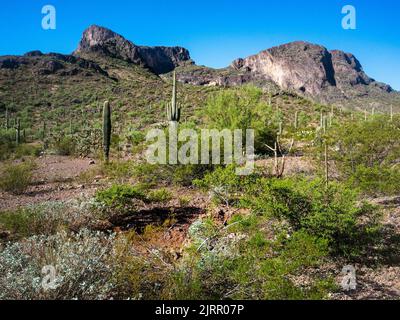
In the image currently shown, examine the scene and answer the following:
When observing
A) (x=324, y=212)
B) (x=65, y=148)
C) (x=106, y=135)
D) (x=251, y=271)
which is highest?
(x=106, y=135)

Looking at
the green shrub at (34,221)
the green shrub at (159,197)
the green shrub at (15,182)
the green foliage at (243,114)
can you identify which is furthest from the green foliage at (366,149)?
the green shrub at (15,182)

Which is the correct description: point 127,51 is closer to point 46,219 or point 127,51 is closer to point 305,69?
point 305,69

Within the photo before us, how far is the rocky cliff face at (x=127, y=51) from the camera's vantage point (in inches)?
2318

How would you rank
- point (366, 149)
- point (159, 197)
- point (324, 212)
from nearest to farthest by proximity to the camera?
point (324, 212), point (366, 149), point (159, 197)

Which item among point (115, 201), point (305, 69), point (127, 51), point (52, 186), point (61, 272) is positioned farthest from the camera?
point (305, 69)

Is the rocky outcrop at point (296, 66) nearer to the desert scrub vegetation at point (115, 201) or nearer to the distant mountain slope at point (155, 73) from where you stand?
the distant mountain slope at point (155, 73)

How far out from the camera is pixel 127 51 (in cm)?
6306

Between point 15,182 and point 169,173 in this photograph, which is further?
point 169,173

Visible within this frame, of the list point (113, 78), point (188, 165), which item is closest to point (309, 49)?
point (113, 78)

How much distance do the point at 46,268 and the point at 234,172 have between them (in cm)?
445

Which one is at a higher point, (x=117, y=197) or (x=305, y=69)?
(x=305, y=69)

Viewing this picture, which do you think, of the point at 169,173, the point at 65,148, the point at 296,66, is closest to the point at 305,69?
the point at 296,66
